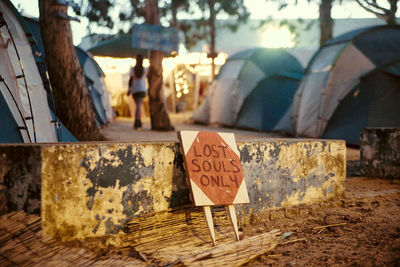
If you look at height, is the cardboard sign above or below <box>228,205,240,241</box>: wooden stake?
above

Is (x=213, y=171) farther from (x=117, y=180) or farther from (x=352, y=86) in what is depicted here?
(x=352, y=86)

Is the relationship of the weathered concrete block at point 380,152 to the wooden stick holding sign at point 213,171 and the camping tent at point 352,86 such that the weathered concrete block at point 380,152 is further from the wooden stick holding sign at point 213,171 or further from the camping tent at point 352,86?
the wooden stick holding sign at point 213,171

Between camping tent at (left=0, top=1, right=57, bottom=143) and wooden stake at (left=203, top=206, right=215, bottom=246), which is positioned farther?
camping tent at (left=0, top=1, right=57, bottom=143)

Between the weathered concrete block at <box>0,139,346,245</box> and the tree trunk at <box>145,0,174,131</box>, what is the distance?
7.28 metres

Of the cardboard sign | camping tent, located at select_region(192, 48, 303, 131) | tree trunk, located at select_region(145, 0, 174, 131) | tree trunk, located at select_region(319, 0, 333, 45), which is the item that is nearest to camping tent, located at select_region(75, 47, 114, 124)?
tree trunk, located at select_region(145, 0, 174, 131)

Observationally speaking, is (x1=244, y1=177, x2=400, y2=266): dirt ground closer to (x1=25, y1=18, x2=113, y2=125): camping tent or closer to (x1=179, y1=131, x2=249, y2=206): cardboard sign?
(x1=179, y1=131, x2=249, y2=206): cardboard sign

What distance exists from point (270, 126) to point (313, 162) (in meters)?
7.30

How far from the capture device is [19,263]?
2.13 m

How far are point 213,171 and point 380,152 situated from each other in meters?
3.08

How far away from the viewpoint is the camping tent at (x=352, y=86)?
7.55 metres

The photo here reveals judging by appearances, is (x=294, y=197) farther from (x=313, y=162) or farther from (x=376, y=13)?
(x=376, y=13)

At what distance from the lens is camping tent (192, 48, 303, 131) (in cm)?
1103

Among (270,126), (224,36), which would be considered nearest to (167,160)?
(270,126)

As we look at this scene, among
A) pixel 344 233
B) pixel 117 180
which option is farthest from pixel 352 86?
pixel 117 180
